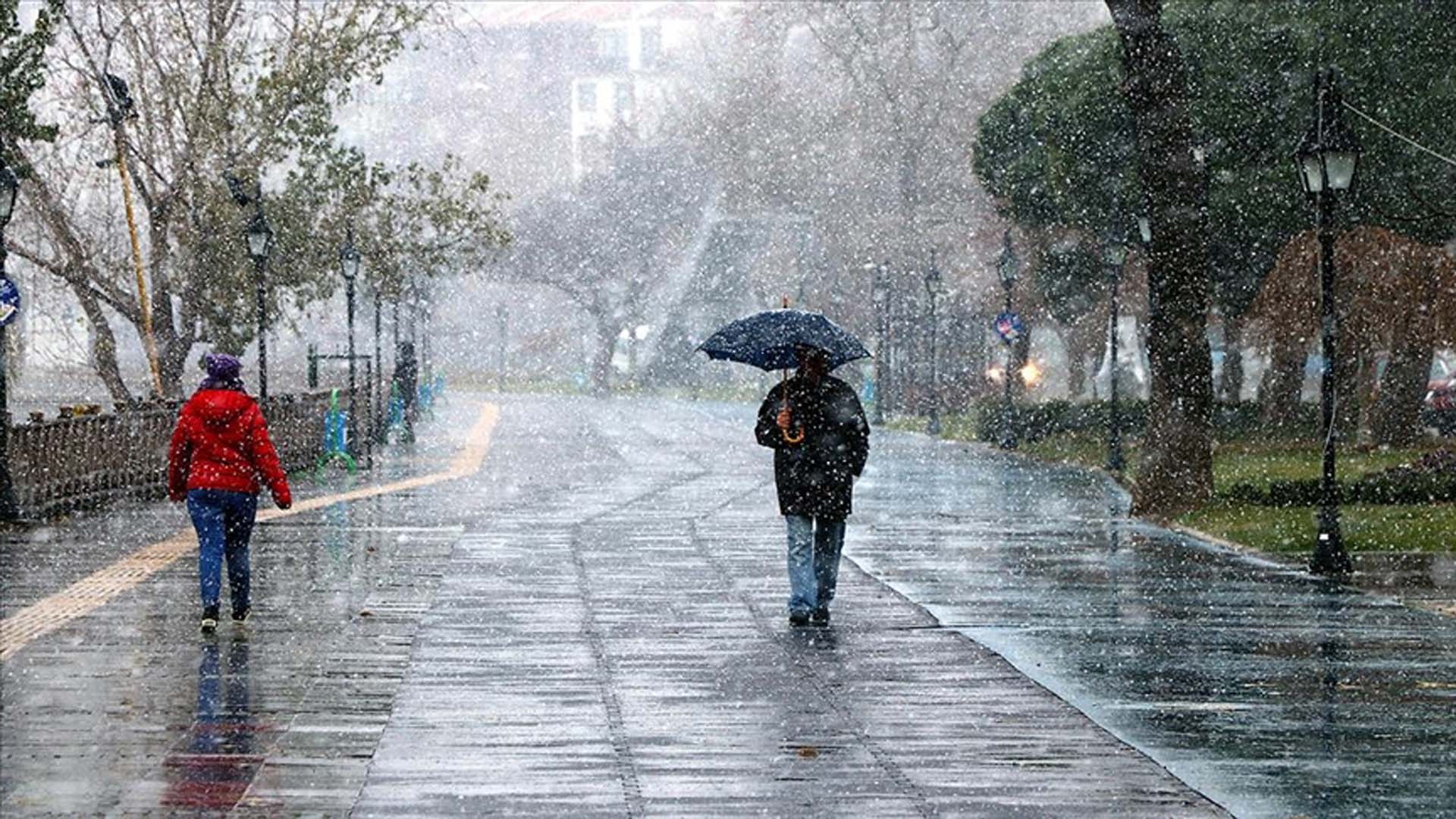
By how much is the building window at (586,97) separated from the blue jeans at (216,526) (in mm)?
151730

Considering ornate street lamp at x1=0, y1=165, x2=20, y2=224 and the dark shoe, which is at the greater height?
ornate street lamp at x1=0, y1=165, x2=20, y2=224

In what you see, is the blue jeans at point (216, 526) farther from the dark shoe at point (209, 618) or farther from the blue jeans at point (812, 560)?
the blue jeans at point (812, 560)

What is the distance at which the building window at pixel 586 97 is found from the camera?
6516 inches

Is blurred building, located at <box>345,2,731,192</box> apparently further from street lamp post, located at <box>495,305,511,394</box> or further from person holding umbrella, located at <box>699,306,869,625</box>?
person holding umbrella, located at <box>699,306,869,625</box>

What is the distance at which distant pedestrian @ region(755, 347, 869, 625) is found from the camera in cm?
1526

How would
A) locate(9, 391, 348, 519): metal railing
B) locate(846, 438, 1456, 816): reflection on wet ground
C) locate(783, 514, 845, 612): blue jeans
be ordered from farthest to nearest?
locate(9, 391, 348, 519): metal railing, locate(783, 514, 845, 612): blue jeans, locate(846, 438, 1456, 816): reflection on wet ground

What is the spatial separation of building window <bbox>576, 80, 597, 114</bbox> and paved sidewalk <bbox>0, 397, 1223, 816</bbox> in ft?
478

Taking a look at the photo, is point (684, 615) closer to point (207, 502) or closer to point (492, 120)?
point (207, 502)

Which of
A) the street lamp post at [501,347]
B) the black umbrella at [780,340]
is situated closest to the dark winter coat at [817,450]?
the black umbrella at [780,340]

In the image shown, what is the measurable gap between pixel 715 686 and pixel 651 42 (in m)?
162

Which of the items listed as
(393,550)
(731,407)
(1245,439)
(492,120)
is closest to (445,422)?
(731,407)

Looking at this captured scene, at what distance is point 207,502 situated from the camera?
15.1 metres

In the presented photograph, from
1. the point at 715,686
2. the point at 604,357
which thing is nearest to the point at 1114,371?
the point at 715,686

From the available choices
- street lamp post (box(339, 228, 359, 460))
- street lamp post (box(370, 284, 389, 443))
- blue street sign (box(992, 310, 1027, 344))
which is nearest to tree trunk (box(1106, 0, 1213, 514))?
street lamp post (box(339, 228, 359, 460))
